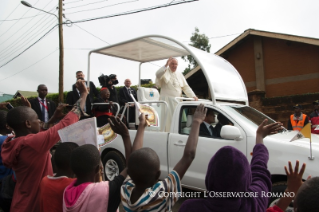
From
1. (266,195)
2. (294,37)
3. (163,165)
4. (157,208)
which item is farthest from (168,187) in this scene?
(294,37)

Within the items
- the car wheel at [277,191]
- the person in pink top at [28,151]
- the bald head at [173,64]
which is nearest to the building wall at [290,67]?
the bald head at [173,64]

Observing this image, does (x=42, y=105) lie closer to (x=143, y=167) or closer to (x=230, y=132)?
(x=230, y=132)

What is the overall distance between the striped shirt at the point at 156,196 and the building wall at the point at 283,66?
1132cm

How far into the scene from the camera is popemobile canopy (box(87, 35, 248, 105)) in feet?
14.2

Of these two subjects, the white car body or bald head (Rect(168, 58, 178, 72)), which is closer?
the white car body

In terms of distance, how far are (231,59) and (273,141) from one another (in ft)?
36.3

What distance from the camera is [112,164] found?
5.25m

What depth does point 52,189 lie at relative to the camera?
1853 millimetres

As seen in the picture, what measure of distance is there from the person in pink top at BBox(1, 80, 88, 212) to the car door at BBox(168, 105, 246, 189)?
2202 mm

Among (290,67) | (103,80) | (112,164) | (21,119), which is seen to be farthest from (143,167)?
(290,67)

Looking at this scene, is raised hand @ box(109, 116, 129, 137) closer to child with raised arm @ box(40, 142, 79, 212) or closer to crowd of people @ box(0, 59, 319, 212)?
crowd of people @ box(0, 59, 319, 212)

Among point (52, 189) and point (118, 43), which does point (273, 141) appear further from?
point (118, 43)

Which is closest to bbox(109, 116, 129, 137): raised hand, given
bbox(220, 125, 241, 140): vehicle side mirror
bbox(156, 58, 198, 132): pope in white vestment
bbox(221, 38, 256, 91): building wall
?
bbox(220, 125, 241, 140): vehicle side mirror

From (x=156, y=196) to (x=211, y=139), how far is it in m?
2.47
